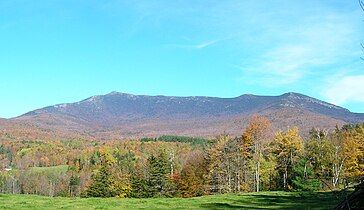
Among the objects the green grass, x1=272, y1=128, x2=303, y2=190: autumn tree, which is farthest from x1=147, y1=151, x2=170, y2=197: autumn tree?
the green grass

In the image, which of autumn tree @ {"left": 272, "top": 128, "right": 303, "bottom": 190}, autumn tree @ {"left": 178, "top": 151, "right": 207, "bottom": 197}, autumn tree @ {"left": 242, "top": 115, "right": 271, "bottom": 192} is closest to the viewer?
autumn tree @ {"left": 242, "top": 115, "right": 271, "bottom": 192}

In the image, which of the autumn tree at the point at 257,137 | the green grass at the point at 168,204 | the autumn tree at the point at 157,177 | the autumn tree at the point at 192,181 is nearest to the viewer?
the green grass at the point at 168,204

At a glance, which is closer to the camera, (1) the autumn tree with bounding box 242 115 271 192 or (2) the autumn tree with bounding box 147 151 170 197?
(1) the autumn tree with bounding box 242 115 271 192

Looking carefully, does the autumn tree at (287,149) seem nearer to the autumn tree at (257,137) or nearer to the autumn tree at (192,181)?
the autumn tree at (257,137)

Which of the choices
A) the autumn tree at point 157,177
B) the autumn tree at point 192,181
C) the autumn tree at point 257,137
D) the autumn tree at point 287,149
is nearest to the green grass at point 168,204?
the autumn tree at point 257,137

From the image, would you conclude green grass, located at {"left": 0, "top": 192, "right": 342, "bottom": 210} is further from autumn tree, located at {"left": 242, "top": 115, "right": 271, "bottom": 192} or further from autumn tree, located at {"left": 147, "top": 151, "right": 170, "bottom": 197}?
autumn tree, located at {"left": 147, "top": 151, "right": 170, "bottom": 197}

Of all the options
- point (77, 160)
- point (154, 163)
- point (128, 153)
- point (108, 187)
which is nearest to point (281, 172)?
point (154, 163)

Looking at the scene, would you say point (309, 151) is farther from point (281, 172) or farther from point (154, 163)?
point (154, 163)

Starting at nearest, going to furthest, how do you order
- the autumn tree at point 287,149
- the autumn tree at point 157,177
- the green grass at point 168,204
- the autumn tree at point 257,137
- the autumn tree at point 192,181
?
the green grass at point 168,204 < the autumn tree at point 257,137 < the autumn tree at point 287,149 < the autumn tree at point 157,177 < the autumn tree at point 192,181

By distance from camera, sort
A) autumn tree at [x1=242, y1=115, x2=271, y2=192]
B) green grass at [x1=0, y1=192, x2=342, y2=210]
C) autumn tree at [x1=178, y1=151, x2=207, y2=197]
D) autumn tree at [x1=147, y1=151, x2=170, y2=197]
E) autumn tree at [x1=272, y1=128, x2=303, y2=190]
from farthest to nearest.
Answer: autumn tree at [x1=178, y1=151, x2=207, y2=197], autumn tree at [x1=147, y1=151, x2=170, y2=197], autumn tree at [x1=272, y1=128, x2=303, y2=190], autumn tree at [x1=242, y1=115, x2=271, y2=192], green grass at [x1=0, y1=192, x2=342, y2=210]

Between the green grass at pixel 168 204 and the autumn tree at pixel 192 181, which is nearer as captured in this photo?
the green grass at pixel 168 204

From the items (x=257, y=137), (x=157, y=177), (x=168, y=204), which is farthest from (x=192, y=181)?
(x=168, y=204)

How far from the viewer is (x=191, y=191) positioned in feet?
240

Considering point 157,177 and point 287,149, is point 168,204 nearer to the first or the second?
point 157,177
